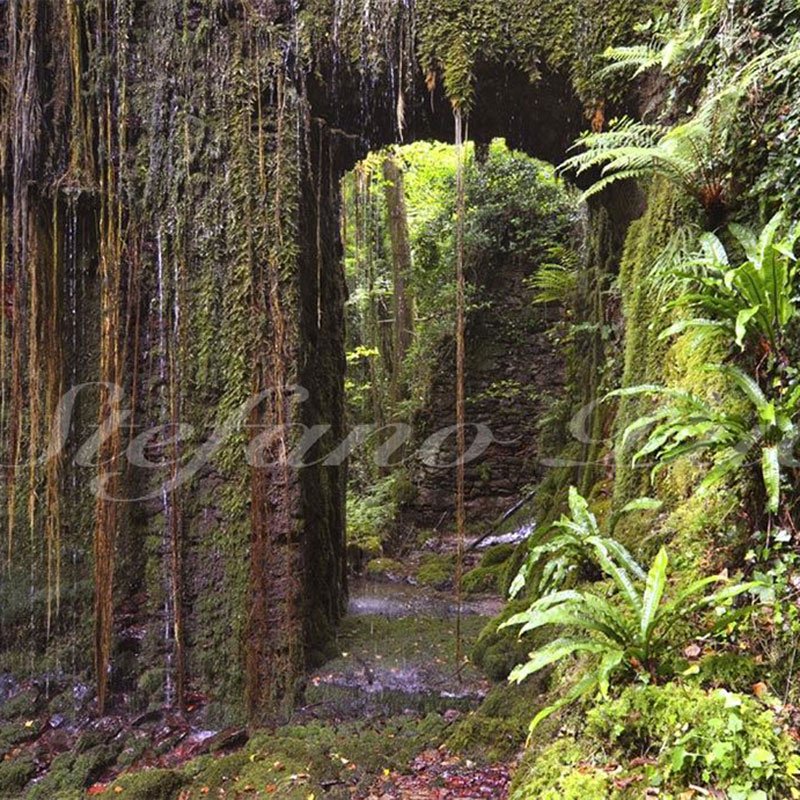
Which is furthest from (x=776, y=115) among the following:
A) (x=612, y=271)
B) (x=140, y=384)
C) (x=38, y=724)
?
(x=38, y=724)

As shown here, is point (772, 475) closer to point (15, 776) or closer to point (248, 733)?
point (248, 733)

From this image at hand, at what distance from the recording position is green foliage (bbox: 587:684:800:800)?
5.35 ft

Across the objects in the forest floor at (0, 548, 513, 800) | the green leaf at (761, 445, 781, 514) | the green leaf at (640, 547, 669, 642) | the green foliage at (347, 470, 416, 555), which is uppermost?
the green leaf at (761, 445, 781, 514)

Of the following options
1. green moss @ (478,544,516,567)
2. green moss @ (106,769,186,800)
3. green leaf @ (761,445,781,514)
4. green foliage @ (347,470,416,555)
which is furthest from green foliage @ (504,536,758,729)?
green foliage @ (347,470,416,555)

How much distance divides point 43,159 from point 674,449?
5.09m

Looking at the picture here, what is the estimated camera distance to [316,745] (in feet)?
12.8

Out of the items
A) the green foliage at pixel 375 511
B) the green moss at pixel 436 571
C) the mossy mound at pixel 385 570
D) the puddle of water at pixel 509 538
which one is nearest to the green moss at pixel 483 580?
the green moss at pixel 436 571

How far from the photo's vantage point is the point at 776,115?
280cm

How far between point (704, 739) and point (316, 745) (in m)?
2.80

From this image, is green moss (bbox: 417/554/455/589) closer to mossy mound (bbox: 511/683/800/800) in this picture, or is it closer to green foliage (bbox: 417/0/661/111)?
green foliage (bbox: 417/0/661/111)

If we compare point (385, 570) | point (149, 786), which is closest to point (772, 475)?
point (149, 786)

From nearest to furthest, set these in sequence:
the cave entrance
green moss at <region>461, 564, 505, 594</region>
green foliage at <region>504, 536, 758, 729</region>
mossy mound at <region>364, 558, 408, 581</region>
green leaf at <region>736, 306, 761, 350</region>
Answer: green foliage at <region>504, 536, 758, 729</region>, green leaf at <region>736, 306, 761, 350</region>, green moss at <region>461, 564, 505, 594</region>, mossy mound at <region>364, 558, 408, 581</region>, the cave entrance

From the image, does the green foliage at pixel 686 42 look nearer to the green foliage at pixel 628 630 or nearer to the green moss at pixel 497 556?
the green foliage at pixel 628 630

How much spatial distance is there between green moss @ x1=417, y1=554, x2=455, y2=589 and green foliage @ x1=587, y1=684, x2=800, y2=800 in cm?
669
